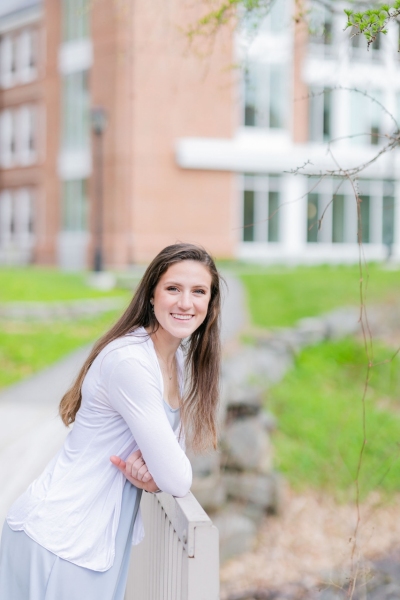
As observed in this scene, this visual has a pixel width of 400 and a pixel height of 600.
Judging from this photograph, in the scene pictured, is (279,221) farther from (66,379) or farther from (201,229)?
(66,379)

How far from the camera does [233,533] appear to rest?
7836 mm

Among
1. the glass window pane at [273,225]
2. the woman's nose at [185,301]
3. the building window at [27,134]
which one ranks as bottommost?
the woman's nose at [185,301]

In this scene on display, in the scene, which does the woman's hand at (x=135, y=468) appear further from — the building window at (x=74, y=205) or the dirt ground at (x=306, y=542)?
the building window at (x=74, y=205)

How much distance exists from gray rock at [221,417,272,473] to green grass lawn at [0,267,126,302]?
7571mm

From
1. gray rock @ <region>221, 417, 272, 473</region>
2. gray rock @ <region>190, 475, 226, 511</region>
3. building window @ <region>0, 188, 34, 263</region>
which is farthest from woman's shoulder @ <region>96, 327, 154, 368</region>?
building window @ <region>0, 188, 34, 263</region>

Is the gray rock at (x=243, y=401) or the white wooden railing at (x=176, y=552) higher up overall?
the white wooden railing at (x=176, y=552)

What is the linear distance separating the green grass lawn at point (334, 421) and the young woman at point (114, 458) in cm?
614

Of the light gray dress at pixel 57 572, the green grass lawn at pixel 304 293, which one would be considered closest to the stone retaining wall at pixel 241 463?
the green grass lawn at pixel 304 293

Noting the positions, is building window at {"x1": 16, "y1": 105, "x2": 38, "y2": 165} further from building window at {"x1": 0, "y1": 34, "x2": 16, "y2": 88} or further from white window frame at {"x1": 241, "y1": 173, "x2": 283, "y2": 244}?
white window frame at {"x1": 241, "y1": 173, "x2": 283, "y2": 244}

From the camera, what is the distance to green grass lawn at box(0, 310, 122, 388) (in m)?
11.1

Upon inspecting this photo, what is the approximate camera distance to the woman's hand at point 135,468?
2.36 meters

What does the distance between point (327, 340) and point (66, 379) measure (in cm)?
507

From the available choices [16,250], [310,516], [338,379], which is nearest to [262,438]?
[310,516]

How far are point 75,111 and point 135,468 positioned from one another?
2686 centimetres
